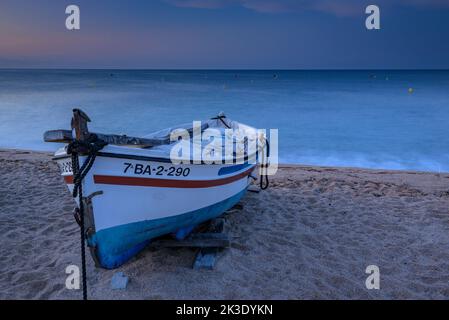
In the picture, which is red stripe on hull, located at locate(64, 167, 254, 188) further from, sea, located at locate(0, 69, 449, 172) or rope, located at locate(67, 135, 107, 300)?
sea, located at locate(0, 69, 449, 172)

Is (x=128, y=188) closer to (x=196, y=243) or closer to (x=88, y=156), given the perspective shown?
(x=88, y=156)

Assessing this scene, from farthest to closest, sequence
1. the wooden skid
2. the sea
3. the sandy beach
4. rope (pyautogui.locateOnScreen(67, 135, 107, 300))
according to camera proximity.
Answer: the sea → the wooden skid → the sandy beach → rope (pyautogui.locateOnScreen(67, 135, 107, 300))

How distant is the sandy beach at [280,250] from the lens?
137 inches

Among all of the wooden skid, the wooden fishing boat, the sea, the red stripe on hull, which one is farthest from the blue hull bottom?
the sea

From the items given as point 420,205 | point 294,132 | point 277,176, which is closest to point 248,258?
point 420,205

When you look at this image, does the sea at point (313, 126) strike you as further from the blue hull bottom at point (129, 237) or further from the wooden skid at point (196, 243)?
the blue hull bottom at point (129, 237)

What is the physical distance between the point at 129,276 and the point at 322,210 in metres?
3.22

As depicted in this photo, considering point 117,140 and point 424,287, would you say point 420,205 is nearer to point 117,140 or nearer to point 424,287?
point 424,287

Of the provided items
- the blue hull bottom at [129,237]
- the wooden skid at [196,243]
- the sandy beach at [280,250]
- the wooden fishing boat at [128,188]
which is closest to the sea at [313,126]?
the sandy beach at [280,250]

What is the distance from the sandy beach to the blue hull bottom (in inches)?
9.7

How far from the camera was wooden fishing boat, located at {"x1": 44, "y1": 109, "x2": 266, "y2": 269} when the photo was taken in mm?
2951

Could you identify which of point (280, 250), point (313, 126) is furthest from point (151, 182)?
point (313, 126)

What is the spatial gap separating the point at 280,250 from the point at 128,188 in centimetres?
204

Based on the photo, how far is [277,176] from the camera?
25.6 feet
